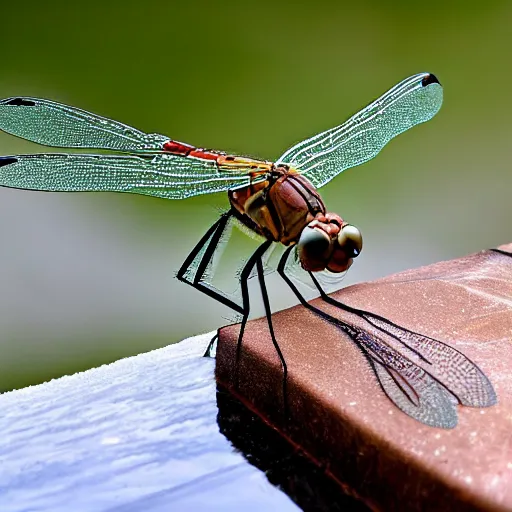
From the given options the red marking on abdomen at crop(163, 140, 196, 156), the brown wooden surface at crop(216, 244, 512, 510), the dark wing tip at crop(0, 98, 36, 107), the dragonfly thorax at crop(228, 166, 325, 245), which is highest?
the dark wing tip at crop(0, 98, 36, 107)

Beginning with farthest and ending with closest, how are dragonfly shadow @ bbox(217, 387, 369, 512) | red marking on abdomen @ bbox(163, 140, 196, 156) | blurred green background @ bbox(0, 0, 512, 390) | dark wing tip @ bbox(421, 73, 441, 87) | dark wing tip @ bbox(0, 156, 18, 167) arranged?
blurred green background @ bbox(0, 0, 512, 390)
dark wing tip @ bbox(421, 73, 441, 87)
red marking on abdomen @ bbox(163, 140, 196, 156)
dark wing tip @ bbox(0, 156, 18, 167)
dragonfly shadow @ bbox(217, 387, 369, 512)

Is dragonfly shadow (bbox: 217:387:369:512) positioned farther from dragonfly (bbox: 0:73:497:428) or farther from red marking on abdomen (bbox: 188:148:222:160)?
red marking on abdomen (bbox: 188:148:222:160)

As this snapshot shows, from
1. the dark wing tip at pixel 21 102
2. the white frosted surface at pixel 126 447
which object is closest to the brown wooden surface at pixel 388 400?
the white frosted surface at pixel 126 447

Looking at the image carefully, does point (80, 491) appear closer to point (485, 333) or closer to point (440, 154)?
point (485, 333)

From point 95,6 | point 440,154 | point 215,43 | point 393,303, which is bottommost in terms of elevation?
point 393,303

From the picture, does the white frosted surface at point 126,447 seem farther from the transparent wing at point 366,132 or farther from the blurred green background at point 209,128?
the blurred green background at point 209,128

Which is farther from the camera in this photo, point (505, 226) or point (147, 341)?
point (505, 226)

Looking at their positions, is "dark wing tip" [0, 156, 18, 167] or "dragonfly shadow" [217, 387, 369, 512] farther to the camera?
"dark wing tip" [0, 156, 18, 167]

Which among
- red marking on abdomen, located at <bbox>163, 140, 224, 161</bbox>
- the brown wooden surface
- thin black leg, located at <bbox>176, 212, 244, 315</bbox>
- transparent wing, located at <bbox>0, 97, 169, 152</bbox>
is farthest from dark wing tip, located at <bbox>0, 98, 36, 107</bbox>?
the brown wooden surface

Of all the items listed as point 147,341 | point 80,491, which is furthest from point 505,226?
point 80,491
